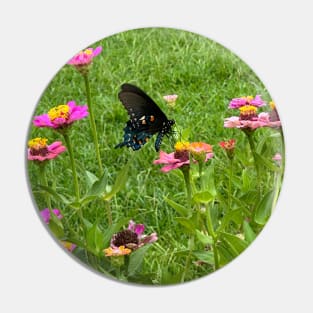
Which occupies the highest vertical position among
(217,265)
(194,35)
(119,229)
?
(194,35)

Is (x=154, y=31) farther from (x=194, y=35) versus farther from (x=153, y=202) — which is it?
(x=153, y=202)

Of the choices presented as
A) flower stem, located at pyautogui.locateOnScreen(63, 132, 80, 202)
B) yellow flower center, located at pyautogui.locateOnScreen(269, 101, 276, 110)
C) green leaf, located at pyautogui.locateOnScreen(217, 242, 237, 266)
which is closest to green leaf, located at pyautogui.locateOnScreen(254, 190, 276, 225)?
green leaf, located at pyautogui.locateOnScreen(217, 242, 237, 266)

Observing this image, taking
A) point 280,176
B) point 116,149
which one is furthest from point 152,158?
point 280,176

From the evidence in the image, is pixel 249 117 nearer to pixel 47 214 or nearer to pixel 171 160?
pixel 171 160

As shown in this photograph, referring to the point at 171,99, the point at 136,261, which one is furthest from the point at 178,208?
the point at 171,99

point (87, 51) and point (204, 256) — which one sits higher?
point (87, 51)

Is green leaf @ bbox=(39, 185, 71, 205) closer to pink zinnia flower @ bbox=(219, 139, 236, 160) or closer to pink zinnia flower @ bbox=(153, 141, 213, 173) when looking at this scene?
pink zinnia flower @ bbox=(153, 141, 213, 173)

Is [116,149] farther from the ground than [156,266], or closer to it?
farther from the ground
